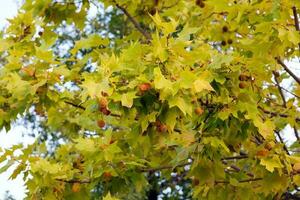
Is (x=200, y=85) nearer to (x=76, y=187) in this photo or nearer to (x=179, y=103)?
(x=179, y=103)

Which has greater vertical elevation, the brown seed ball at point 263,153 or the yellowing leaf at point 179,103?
the yellowing leaf at point 179,103

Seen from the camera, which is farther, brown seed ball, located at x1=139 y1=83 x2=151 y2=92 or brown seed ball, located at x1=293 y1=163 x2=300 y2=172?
brown seed ball, located at x1=293 y1=163 x2=300 y2=172

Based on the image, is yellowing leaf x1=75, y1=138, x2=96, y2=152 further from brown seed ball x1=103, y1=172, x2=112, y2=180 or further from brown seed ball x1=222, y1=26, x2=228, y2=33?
brown seed ball x1=222, y1=26, x2=228, y2=33

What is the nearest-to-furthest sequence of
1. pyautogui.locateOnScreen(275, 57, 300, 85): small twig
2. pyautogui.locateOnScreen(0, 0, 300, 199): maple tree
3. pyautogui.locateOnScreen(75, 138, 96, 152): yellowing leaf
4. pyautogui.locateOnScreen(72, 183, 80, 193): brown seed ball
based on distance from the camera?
pyautogui.locateOnScreen(0, 0, 300, 199): maple tree, pyautogui.locateOnScreen(75, 138, 96, 152): yellowing leaf, pyautogui.locateOnScreen(72, 183, 80, 193): brown seed ball, pyautogui.locateOnScreen(275, 57, 300, 85): small twig

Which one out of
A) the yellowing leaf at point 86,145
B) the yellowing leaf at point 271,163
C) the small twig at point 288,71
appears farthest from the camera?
the small twig at point 288,71

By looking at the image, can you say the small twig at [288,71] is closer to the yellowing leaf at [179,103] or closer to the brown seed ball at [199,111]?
the brown seed ball at [199,111]

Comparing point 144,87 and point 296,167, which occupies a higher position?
point 144,87

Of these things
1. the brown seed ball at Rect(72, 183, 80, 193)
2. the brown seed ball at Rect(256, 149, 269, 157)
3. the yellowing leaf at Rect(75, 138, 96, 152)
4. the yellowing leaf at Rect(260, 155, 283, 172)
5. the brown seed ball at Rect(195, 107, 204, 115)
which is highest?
the yellowing leaf at Rect(75, 138, 96, 152)

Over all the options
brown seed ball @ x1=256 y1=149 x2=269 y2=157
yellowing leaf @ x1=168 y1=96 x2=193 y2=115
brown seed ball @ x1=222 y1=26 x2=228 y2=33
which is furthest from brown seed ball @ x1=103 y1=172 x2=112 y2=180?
brown seed ball @ x1=222 y1=26 x2=228 y2=33

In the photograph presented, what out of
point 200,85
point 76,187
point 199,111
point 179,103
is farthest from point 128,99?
point 76,187

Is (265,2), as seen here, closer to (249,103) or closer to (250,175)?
(249,103)

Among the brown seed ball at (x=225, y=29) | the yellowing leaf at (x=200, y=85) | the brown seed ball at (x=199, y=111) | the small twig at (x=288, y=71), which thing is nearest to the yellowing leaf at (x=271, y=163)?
the brown seed ball at (x=199, y=111)

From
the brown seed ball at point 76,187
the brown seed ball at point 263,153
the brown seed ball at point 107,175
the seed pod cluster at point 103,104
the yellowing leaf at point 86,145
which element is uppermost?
the seed pod cluster at point 103,104

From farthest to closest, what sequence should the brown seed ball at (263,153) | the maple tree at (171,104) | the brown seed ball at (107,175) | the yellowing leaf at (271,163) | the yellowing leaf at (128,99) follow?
the brown seed ball at (107,175)
the brown seed ball at (263,153)
the yellowing leaf at (271,163)
the maple tree at (171,104)
the yellowing leaf at (128,99)
